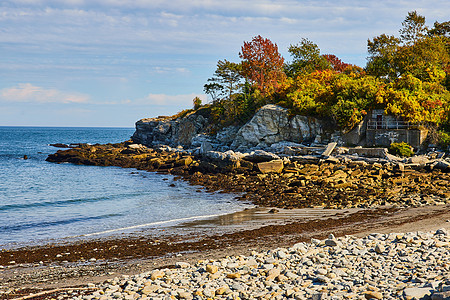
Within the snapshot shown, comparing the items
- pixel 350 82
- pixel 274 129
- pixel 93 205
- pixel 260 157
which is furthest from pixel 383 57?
pixel 93 205

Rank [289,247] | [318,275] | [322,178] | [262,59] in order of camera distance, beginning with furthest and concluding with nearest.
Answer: [262,59] < [322,178] < [289,247] < [318,275]

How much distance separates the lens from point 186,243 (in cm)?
1319

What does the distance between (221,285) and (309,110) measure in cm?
3306

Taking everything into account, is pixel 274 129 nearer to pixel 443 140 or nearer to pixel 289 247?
pixel 443 140

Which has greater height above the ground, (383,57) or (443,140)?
(383,57)

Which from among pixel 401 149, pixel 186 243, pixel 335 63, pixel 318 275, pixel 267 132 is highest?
pixel 335 63

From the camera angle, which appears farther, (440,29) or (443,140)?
(440,29)

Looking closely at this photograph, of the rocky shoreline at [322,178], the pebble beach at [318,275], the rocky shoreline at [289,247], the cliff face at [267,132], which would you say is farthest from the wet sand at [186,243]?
the cliff face at [267,132]

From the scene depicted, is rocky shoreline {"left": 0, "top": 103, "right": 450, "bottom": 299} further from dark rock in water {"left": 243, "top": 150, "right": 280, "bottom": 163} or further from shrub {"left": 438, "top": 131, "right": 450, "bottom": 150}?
shrub {"left": 438, "top": 131, "right": 450, "bottom": 150}

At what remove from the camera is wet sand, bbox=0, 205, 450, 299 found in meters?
10.4

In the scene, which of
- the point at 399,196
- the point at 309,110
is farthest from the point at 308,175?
the point at 309,110

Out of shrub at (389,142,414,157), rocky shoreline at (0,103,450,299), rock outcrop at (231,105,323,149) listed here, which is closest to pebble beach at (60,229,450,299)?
rocky shoreline at (0,103,450,299)

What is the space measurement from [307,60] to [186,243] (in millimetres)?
42430

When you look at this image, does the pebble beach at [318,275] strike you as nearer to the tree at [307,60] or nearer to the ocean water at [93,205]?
the ocean water at [93,205]
